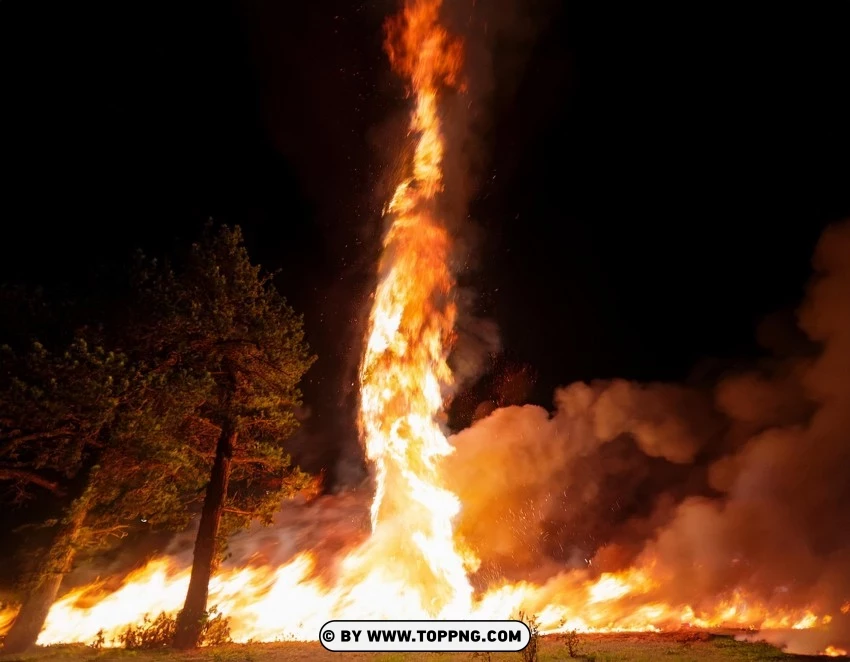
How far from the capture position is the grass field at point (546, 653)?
9508 millimetres

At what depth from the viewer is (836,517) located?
1588 cm

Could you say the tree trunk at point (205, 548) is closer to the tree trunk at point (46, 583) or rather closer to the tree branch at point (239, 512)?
the tree branch at point (239, 512)

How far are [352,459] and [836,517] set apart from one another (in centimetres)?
1901

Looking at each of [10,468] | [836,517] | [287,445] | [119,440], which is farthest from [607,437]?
[10,468]

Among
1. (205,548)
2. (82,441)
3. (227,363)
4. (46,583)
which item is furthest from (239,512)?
(46,583)

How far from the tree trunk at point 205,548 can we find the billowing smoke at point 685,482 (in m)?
9.87

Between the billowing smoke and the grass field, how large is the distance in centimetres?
319

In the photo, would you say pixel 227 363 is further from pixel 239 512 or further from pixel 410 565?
pixel 410 565

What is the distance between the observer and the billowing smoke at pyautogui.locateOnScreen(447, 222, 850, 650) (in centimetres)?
1567

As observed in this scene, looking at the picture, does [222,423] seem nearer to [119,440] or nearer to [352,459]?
[119,440]

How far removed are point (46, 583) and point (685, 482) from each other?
23.0 m


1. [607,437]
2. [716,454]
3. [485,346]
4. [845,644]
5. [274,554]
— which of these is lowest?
[845,644]

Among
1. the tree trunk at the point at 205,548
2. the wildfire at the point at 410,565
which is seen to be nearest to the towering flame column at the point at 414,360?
the wildfire at the point at 410,565

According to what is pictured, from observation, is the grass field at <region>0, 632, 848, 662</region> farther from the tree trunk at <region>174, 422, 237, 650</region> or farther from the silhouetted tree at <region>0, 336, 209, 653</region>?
the silhouetted tree at <region>0, 336, 209, 653</region>
